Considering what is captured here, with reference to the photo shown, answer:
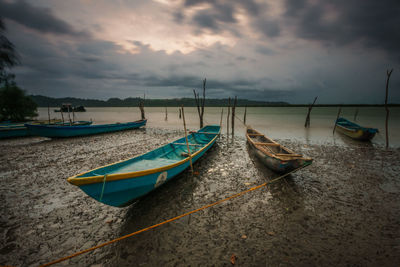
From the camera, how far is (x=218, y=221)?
450cm

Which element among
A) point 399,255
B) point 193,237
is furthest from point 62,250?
point 399,255

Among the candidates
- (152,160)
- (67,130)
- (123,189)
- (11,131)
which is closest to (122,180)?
(123,189)

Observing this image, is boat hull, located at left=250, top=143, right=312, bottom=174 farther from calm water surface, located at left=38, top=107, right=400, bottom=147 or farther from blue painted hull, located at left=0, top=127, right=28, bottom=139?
blue painted hull, located at left=0, top=127, right=28, bottom=139

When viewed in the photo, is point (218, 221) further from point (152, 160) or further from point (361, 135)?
point (361, 135)

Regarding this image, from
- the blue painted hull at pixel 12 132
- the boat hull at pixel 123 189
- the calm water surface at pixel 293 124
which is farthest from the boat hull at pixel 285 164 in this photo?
the blue painted hull at pixel 12 132

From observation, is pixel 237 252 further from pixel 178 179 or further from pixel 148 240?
pixel 178 179

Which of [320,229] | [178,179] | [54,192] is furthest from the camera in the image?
[178,179]

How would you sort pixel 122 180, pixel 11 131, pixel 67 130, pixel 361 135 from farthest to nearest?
pixel 67 130
pixel 11 131
pixel 361 135
pixel 122 180

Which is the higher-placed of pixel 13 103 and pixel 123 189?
pixel 13 103

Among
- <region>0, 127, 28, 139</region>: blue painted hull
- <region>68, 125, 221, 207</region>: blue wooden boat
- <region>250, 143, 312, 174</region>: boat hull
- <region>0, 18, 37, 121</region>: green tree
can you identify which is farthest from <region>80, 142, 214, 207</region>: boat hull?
<region>0, 18, 37, 121</region>: green tree

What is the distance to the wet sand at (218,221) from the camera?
11.2ft

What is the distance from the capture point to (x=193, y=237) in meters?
3.95

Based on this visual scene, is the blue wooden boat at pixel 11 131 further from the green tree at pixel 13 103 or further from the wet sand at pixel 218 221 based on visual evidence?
the green tree at pixel 13 103

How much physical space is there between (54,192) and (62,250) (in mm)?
3241
